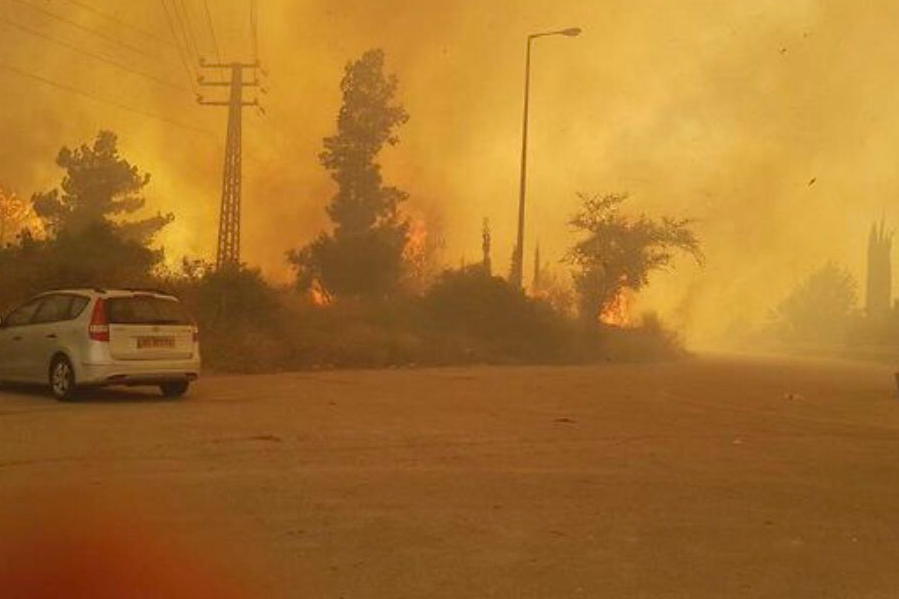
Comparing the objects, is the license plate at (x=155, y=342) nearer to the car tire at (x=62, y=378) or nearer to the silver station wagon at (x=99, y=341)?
the silver station wagon at (x=99, y=341)

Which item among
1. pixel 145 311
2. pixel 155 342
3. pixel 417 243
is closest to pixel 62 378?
→ pixel 155 342

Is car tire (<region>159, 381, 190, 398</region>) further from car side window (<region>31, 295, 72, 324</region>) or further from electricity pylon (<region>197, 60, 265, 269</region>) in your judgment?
electricity pylon (<region>197, 60, 265, 269</region>)

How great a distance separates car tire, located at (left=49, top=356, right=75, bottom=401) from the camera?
1307 cm

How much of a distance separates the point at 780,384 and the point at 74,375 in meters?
15.9

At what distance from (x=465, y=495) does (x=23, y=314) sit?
31.0 ft

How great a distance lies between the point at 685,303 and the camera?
294 feet

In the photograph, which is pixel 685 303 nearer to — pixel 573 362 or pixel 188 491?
pixel 573 362

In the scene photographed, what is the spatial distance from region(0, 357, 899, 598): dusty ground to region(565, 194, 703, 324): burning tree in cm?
3039

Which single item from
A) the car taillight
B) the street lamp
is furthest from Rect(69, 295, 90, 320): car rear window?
the street lamp

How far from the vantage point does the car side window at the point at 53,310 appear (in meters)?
13.5

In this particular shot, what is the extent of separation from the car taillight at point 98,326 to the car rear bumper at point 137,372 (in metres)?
0.36

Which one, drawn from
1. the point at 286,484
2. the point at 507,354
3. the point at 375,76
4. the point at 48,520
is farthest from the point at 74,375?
the point at 375,76

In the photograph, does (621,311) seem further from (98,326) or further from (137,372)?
(98,326)

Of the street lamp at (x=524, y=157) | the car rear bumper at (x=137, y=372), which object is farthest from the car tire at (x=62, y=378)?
the street lamp at (x=524, y=157)
